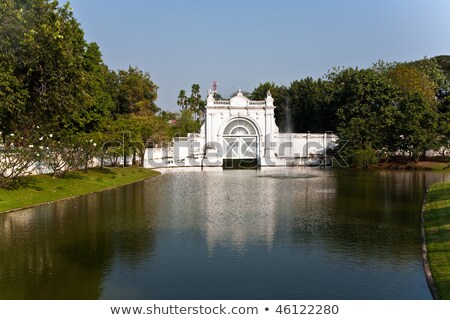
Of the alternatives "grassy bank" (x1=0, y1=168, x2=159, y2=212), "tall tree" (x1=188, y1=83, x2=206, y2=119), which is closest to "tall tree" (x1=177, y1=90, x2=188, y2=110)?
"tall tree" (x1=188, y1=83, x2=206, y2=119)

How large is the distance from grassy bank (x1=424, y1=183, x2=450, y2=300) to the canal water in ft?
1.59

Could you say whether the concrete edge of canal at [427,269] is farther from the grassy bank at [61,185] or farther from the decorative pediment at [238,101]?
the decorative pediment at [238,101]

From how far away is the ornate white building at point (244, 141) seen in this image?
72.4 meters

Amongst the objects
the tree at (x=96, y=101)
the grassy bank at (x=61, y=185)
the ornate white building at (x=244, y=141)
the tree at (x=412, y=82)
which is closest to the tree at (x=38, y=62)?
the grassy bank at (x=61, y=185)

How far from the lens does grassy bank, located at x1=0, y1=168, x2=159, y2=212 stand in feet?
105

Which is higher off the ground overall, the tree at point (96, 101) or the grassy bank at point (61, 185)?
the tree at point (96, 101)

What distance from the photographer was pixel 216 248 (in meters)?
20.2

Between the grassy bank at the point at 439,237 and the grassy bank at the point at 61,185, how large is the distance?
21.9 metres

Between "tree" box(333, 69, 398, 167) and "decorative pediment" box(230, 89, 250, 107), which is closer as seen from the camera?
"tree" box(333, 69, 398, 167)

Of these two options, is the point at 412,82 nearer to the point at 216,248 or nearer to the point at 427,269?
the point at 216,248

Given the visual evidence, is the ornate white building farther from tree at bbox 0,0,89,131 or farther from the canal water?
the canal water

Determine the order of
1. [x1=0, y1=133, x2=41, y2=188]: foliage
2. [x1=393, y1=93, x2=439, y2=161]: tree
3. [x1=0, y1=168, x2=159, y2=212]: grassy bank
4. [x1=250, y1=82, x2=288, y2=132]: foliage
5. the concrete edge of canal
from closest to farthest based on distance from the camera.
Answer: the concrete edge of canal < [x1=0, y1=168, x2=159, y2=212]: grassy bank < [x1=0, y1=133, x2=41, y2=188]: foliage < [x1=393, y1=93, x2=439, y2=161]: tree < [x1=250, y1=82, x2=288, y2=132]: foliage

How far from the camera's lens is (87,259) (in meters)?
18.7
